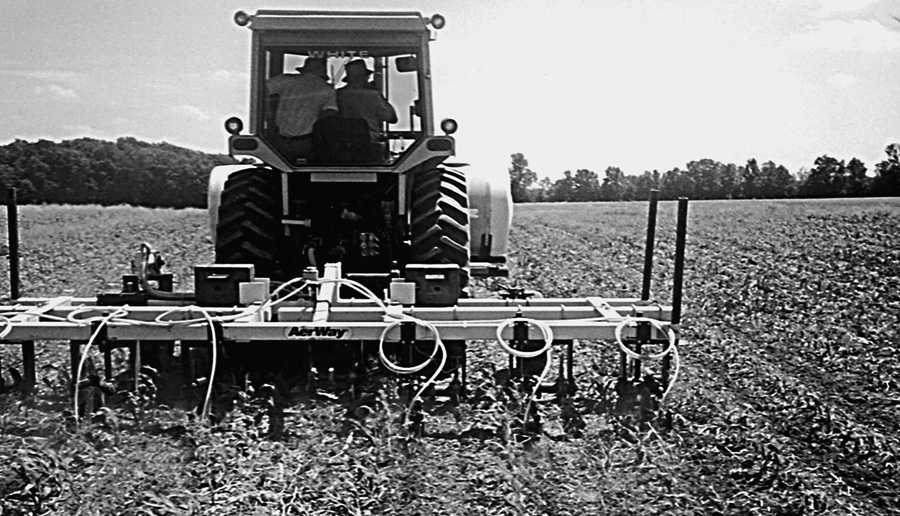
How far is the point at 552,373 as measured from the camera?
675cm

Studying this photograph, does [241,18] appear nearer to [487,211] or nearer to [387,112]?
[387,112]

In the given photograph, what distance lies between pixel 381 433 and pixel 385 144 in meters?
3.02

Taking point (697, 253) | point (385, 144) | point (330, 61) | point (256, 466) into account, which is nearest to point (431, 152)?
point (385, 144)

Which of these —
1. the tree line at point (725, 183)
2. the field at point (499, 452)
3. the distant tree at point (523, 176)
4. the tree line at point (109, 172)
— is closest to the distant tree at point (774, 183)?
the tree line at point (725, 183)

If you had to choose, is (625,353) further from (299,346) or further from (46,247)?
(46,247)

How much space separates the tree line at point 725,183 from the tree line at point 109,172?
1756cm

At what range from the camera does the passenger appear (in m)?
6.90

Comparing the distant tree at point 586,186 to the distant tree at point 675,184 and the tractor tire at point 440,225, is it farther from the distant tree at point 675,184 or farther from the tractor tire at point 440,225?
the tractor tire at point 440,225

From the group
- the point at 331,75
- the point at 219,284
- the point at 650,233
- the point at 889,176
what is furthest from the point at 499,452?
the point at 889,176

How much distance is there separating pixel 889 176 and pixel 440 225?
5084 cm

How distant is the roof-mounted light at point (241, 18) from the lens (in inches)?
266

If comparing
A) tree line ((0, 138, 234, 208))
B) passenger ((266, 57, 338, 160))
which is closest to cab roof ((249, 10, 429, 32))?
passenger ((266, 57, 338, 160))

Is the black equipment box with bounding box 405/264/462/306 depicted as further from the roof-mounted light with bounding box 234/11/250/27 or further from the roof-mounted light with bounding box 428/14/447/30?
the roof-mounted light with bounding box 234/11/250/27

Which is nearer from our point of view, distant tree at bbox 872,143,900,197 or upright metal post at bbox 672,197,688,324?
upright metal post at bbox 672,197,688,324
